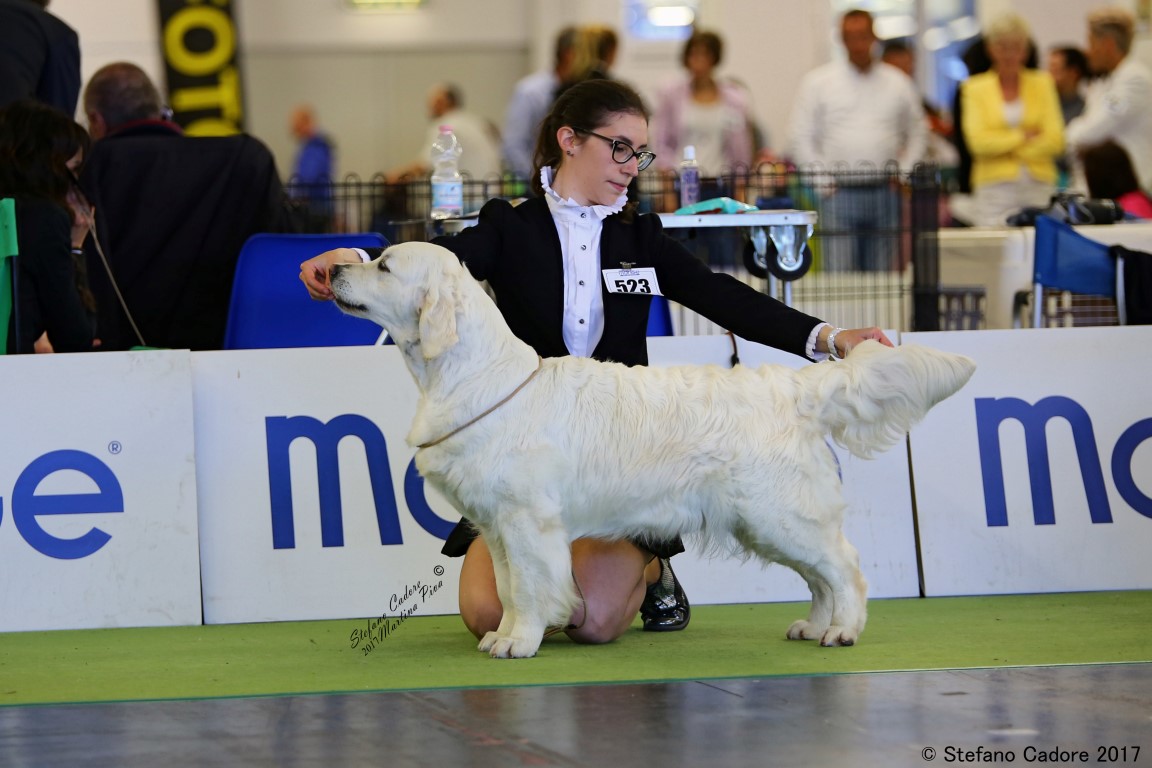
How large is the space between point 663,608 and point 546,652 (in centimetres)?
53

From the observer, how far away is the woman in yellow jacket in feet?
31.1

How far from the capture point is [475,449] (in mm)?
3855

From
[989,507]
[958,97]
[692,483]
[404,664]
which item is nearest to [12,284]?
[404,664]

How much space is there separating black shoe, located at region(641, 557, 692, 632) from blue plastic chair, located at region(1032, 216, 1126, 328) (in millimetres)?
3360

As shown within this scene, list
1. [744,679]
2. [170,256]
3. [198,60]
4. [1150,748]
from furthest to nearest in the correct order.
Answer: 1. [198,60]
2. [170,256]
3. [744,679]
4. [1150,748]

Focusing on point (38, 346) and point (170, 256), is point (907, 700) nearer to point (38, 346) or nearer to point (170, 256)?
point (38, 346)

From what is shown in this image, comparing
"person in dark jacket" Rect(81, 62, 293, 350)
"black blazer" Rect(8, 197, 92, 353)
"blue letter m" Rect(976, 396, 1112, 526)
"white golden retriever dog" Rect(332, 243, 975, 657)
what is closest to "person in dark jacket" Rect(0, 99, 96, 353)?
"black blazer" Rect(8, 197, 92, 353)

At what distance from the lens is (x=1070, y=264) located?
7109 millimetres

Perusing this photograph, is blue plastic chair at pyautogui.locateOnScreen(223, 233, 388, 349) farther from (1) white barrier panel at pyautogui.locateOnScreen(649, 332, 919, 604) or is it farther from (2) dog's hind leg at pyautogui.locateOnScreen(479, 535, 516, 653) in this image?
(2) dog's hind leg at pyautogui.locateOnScreen(479, 535, 516, 653)

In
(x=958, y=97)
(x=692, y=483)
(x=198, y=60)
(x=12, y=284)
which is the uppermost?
(x=198, y=60)

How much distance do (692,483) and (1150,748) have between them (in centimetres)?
135

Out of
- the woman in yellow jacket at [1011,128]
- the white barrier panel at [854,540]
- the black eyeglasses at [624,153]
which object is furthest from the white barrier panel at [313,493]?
the woman in yellow jacket at [1011,128]

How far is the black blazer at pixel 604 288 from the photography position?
4230 millimetres

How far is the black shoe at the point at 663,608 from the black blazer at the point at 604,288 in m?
0.69
